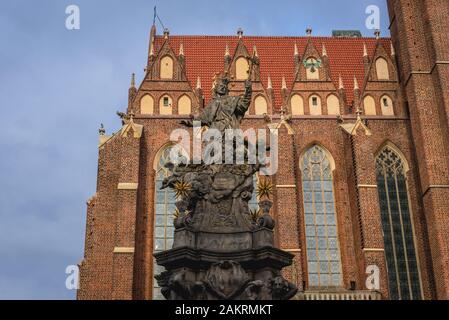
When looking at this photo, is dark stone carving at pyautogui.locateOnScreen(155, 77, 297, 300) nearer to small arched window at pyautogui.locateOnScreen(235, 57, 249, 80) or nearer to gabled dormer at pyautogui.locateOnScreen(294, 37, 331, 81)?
small arched window at pyautogui.locateOnScreen(235, 57, 249, 80)

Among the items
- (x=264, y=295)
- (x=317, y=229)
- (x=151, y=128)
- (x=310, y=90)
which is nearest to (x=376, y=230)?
(x=317, y=229)

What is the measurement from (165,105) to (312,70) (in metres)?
5.81

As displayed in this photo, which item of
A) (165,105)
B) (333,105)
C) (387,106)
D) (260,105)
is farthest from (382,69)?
(165,105)

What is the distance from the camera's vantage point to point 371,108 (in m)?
25.6

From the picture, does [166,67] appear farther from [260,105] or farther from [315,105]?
[315,105]

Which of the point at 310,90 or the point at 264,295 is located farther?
the point at 310,90

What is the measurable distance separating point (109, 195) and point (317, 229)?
23.6ft

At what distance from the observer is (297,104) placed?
2562 centimetres

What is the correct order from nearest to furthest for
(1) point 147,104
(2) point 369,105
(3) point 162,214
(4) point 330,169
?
(3) point 162,214 < (4) point 330,169 < (1) point 147,104 < (2) point 369,105

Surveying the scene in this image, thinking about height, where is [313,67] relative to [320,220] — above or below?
above

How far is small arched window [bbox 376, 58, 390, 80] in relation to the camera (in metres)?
26.2

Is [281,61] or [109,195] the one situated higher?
[281,61]

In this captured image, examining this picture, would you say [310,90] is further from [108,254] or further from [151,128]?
[108,254]
